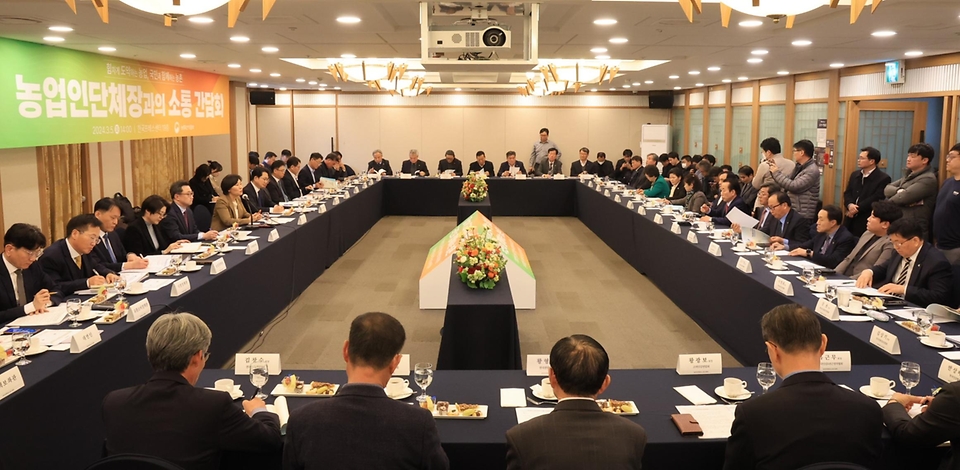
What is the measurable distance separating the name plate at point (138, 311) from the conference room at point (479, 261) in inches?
0.5

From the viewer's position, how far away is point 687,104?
56.6 ft

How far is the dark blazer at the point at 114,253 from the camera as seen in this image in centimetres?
514

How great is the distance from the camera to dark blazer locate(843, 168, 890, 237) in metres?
7.56

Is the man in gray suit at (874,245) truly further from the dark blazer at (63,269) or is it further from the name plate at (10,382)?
the dark blazer at (63,269)

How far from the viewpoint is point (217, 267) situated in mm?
5094

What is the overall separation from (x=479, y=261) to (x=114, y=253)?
2.75 metres

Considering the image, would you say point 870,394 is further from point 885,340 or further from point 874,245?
point 874,245

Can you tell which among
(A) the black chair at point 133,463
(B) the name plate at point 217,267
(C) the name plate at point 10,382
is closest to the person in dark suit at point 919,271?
(A) the black chair at point 133,463

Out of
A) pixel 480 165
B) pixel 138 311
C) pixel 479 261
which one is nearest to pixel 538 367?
pixel 479 261

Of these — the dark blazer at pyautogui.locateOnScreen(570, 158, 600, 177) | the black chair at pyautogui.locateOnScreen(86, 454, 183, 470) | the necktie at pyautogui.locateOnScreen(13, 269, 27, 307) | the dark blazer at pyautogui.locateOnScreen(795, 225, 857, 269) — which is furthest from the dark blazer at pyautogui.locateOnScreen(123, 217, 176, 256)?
the dark blazer at pyautogui.locateOnScreen(570, 158, 600, 177)

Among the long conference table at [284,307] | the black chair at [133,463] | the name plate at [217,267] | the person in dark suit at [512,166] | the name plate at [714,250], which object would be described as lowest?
the long conference table at [284,307]

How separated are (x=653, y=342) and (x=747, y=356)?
0.90m

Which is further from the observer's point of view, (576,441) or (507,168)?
(507,168)

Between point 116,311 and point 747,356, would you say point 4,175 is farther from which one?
point 747,356
